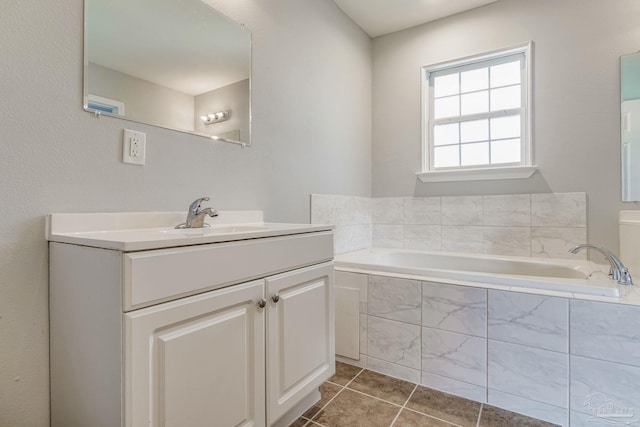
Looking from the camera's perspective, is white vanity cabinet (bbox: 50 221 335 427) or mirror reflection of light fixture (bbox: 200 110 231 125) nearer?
white vanity cabinet (bbox: 50 221 335 427)

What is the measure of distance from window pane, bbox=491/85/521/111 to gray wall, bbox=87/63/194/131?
2287 mm

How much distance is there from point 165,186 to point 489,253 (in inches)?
90.9

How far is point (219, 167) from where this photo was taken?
156cm

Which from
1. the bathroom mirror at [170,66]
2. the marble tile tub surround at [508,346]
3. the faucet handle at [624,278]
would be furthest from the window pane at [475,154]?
the bathroom mirror at [170,66]

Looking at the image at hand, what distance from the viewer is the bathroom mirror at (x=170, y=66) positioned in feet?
3.76

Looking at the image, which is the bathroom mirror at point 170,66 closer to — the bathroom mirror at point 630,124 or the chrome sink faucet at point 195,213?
the chrome sink faucet at point 195,213

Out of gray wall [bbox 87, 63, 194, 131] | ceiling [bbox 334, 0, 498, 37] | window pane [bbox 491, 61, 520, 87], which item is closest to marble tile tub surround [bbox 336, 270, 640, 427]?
gray wall [bbox 87, 63, 194, 131]

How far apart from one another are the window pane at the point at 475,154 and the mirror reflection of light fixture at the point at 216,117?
1989 mm

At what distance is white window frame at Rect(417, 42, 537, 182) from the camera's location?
2.35m

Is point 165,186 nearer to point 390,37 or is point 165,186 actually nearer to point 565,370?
point 565,370

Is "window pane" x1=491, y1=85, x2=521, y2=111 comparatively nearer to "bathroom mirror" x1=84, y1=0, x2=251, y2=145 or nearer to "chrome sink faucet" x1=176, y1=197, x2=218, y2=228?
"bathroom mirror" x1=84, y1=0, x2=251, y2=145

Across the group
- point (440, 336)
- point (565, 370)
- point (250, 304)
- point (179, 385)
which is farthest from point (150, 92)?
point (565, 370)

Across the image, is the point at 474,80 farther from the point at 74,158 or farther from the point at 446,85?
the point at 74,158

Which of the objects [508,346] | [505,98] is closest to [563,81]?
[505,98]
